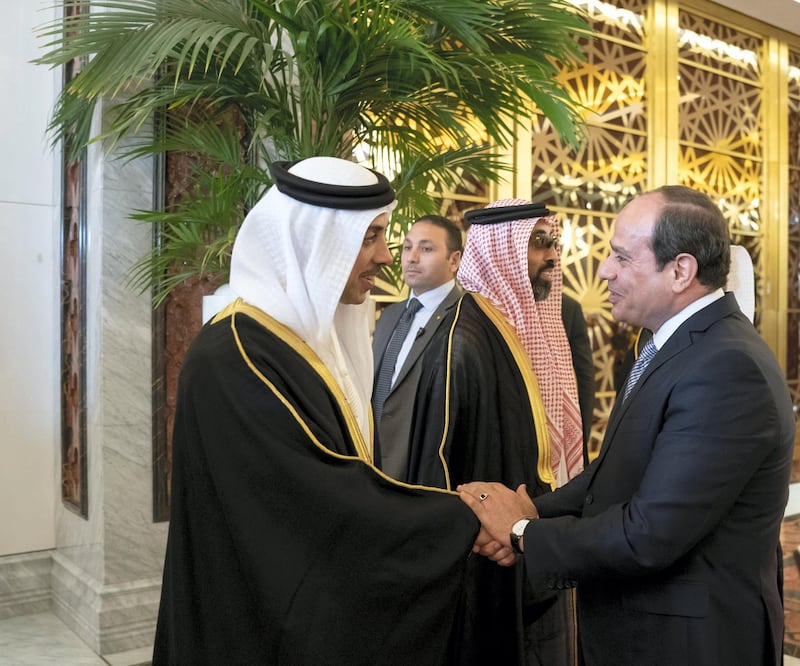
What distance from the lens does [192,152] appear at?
384cm

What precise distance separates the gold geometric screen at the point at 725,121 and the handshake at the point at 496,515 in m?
5.67

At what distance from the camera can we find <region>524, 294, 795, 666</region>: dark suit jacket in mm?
1599

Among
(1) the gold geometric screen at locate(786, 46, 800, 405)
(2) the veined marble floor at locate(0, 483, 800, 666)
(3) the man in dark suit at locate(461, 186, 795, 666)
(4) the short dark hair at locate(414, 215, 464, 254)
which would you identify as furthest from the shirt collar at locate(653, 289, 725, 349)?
(1) the gold geometric screen at locate(786, 46, 800, 405)

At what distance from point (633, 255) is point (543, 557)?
69cm

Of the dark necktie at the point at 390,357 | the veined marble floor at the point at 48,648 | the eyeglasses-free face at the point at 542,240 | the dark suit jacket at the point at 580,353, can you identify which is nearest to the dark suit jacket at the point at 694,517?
the eyeglasses-free face at the point at 542,240

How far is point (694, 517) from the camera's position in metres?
1.60

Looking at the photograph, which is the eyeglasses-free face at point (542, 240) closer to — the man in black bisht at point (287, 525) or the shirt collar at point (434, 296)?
the shirt collar at point (434, 296)

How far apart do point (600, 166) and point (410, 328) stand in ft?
11.4

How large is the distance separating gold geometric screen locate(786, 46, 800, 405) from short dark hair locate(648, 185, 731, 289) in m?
7.00

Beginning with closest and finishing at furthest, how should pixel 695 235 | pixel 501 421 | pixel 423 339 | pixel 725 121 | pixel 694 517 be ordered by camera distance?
pixel 694 517 < pixel 695 235 < pixel 501 421 < pixel 423 339 < pixel 725 121

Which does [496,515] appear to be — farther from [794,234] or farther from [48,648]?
[794,234]

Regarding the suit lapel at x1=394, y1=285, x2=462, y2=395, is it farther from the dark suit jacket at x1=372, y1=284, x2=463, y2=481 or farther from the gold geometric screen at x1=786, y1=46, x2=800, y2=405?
the gold geometric screen at x1=786, y1=46, x2=800, y2=405

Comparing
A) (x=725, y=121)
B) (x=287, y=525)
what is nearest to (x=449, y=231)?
(x=287, y=525)

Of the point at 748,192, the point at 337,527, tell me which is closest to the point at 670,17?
the point at 748,192
